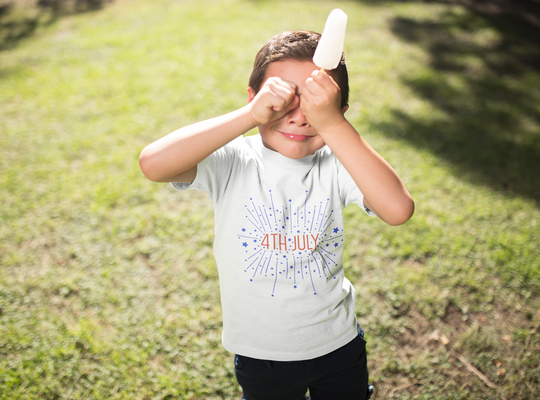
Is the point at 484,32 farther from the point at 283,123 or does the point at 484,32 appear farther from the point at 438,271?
the point at 283,123

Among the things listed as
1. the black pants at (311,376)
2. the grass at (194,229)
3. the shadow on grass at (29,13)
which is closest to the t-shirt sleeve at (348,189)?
the black pants at (311,376)

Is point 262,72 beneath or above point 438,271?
above

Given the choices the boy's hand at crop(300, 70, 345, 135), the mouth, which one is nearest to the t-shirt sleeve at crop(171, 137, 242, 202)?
the mouth

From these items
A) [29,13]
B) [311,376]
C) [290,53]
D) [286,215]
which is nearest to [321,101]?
[290,53]

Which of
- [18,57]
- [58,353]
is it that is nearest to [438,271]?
[58,353]

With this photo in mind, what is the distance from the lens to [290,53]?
117cm

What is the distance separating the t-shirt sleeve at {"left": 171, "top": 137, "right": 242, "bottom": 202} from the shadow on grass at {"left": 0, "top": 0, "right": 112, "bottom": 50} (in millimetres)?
6381

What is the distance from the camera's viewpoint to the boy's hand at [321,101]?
3.35 feet

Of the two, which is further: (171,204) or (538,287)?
(171,204)

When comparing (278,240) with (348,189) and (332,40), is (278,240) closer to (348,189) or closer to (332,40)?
(348,189)

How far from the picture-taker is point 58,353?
2.20m

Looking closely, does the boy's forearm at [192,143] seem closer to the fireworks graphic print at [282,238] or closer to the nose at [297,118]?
the nose at [297,118]

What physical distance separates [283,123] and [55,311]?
2.16 m

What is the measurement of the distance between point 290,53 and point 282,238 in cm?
63
